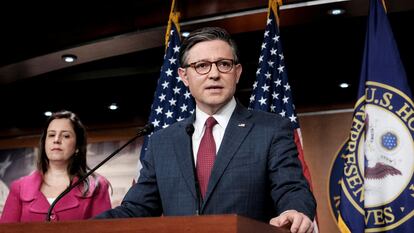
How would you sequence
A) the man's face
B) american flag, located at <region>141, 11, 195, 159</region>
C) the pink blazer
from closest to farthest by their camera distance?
the man's face < the pink blazer < american flag, located at <region>141, 11, 195, 159</region>

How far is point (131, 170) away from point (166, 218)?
19.4 ft

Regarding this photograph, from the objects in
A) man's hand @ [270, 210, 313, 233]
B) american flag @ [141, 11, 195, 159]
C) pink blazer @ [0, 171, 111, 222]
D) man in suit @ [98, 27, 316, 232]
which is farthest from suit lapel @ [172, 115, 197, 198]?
american flag @ [141, 11, 195, 159]

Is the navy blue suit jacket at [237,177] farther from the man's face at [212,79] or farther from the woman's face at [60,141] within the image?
the woman's face at [60,141]

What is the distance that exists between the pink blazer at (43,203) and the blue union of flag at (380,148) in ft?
4.98

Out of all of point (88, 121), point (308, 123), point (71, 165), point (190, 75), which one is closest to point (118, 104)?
point (88, 121)

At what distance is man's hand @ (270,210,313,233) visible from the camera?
167 centimetres

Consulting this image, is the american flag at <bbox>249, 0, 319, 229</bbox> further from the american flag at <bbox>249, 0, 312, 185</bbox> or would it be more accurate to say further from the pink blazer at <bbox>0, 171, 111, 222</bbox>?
the pink blazer at <bbox>0, 171, 111, 222</bbox>

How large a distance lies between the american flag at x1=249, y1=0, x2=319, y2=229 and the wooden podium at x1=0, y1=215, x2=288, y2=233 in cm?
237

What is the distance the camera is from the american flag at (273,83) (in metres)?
3.95

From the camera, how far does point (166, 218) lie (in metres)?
1.46

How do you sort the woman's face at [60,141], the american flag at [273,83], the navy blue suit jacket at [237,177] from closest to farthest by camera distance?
the navy blue suit jacket at [237,177]
the woman's face at [60,141]
the american flag at [273,83]

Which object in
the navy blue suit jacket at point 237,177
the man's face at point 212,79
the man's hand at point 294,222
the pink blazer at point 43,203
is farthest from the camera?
the pink blazer at point 43,203

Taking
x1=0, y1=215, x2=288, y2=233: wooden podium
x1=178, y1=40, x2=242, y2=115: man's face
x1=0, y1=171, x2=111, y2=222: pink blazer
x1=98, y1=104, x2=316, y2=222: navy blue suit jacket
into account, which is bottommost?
x1=0, y1=215, x2=288, y2=233: wooden podium

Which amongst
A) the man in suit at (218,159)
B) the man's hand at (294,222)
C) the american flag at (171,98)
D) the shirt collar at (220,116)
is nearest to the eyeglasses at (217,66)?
the man in suit at (218,159)
